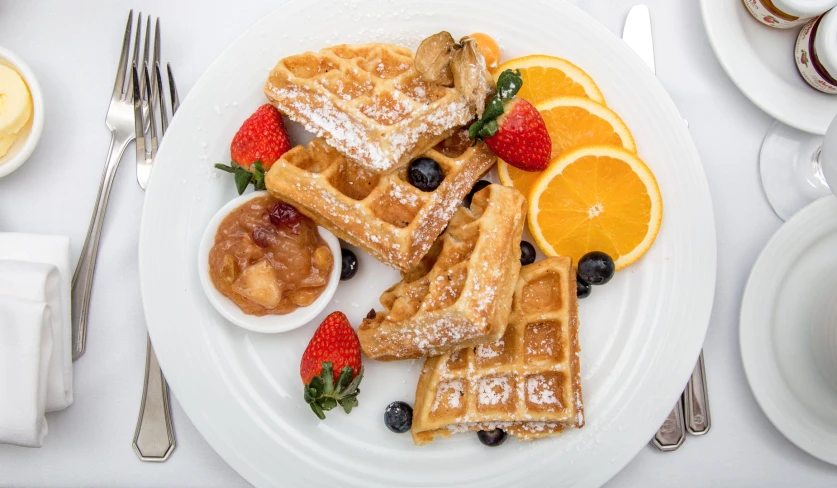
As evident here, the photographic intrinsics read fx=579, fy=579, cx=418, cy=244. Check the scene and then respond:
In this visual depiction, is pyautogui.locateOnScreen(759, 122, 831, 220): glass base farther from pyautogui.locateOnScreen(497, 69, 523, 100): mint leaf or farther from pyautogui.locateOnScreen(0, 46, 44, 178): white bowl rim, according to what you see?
pyautogui.locateOnScreen(0, 46, 44, 178): white bowl rim

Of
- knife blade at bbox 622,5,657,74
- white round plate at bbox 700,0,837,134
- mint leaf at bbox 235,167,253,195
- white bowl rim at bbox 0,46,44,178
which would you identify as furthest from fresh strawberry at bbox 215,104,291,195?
white round plate at bbox 700,0,837,134

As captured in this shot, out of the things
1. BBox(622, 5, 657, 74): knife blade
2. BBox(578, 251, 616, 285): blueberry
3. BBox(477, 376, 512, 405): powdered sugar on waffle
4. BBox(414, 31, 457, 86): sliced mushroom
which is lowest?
BBox(477, 376, 512, 405): powdered sugar on waffle

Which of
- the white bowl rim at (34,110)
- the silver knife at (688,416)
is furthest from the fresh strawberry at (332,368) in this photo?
the white bowl rim at (34,110)

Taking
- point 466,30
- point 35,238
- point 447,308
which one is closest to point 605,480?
point 447,308

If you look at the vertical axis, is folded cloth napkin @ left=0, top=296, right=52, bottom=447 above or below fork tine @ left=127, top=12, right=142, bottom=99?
below

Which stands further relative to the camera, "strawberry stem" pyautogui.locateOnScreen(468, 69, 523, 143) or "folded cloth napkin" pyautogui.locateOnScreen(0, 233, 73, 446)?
"folded cloth napkin" pyautogui.locateOnScreen(0, 233, 73, 446)

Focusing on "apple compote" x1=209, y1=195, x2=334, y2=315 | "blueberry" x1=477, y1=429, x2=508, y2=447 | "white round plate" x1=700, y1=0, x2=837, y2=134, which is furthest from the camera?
"white round plate" x1=700, y1=0, x2=837, y2=134

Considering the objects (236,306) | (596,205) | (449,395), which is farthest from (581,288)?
(236,306)

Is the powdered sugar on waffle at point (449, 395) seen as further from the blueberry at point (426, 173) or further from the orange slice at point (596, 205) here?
the blueberry at point (426, 173)
